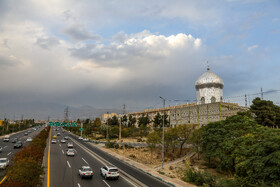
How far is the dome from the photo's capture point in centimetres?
7194

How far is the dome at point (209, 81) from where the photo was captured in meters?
71.9

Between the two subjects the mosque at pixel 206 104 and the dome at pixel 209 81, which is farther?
the dome at pixel 209 81

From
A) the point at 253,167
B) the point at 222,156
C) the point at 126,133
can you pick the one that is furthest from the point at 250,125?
the point at 126,133

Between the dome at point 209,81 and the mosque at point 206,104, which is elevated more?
the dome at point 209,81

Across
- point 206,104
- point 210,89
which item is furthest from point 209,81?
point 206,104

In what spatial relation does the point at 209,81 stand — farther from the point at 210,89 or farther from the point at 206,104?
the point at 206,104

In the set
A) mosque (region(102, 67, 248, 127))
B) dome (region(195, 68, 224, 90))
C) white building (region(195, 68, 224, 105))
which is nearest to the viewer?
mosque (region(102, 67, 248, 127))

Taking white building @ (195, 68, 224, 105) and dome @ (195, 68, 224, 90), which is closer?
white building @ (195, 68, 224, 105)

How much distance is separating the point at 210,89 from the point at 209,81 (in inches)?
113

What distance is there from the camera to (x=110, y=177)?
78.0 ft

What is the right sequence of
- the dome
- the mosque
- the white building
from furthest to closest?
the dome, the white building, the mosque

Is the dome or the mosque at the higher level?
the dome

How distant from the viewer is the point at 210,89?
7206 centimetres

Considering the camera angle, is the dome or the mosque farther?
the dome
